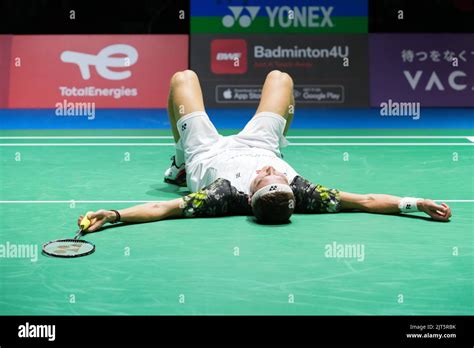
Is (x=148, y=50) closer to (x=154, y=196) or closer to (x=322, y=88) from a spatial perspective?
(x=322, y=88)

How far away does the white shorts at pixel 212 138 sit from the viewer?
24.2 ft

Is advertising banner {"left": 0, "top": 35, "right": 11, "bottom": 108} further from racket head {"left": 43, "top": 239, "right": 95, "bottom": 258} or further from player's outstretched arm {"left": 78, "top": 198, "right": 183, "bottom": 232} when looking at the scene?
racket head {"left": 43, "top": 239, "right": 95, "bottom": 258}

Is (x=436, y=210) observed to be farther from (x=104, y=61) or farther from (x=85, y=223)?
(x=104, y=61)

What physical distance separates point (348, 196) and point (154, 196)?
65.8 inches

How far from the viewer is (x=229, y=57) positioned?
44.5 ft

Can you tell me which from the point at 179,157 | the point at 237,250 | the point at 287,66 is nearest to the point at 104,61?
the point at 287,66

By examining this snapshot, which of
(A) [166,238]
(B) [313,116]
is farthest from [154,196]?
(B) [313,116]

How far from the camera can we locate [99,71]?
13.4m

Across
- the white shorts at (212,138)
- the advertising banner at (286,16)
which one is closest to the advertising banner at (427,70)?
the advertising banner at (286,16)

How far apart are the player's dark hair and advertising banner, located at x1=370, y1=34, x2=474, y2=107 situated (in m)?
7.42

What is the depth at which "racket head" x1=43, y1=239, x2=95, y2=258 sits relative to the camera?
5770 mm

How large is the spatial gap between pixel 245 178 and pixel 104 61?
23.4ft
